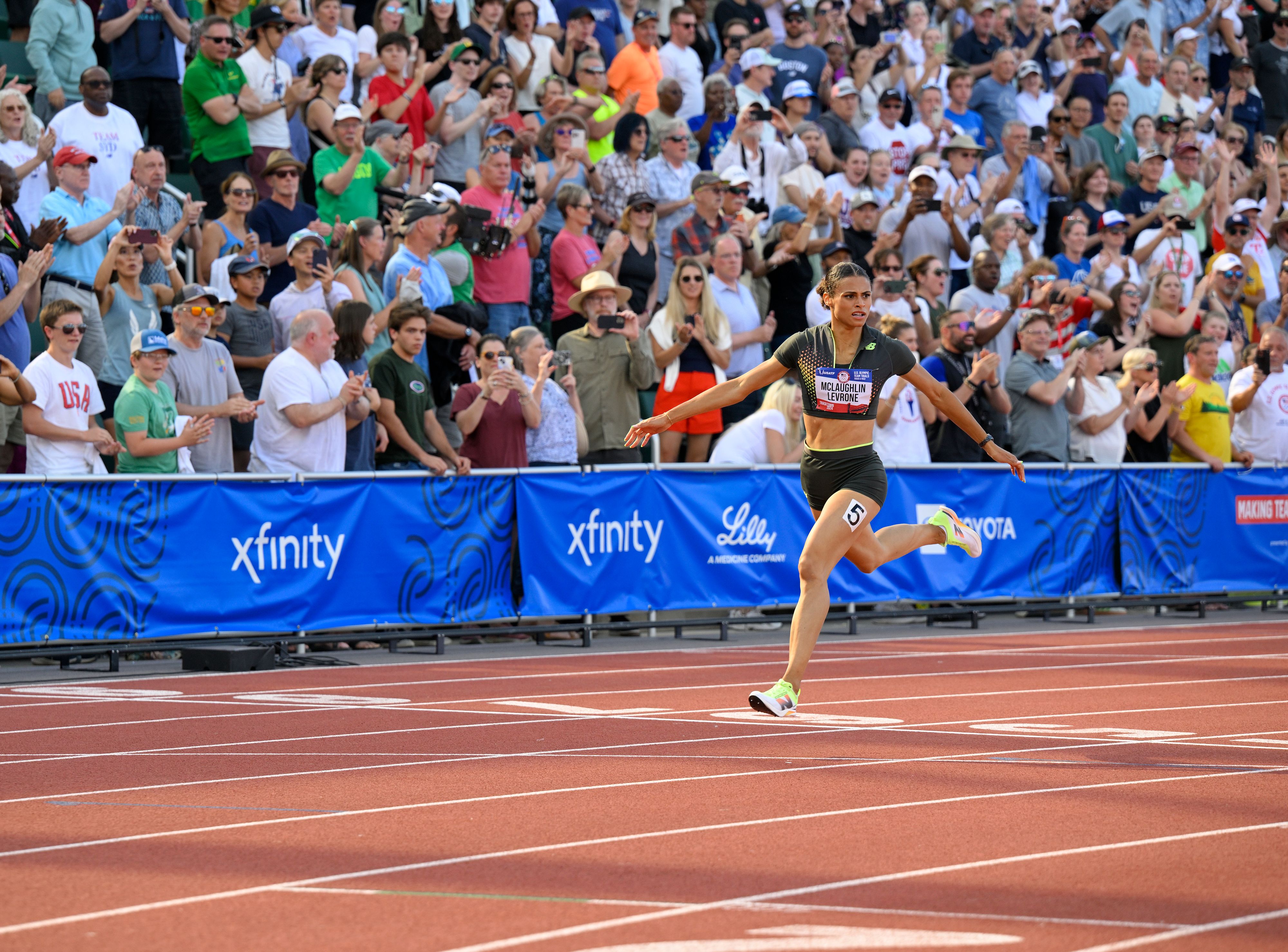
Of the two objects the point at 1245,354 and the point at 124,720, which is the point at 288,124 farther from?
the point at 1245,354

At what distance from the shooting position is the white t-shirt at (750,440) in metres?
16.5

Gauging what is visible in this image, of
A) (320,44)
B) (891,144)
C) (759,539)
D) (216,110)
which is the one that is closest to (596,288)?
(759,539)

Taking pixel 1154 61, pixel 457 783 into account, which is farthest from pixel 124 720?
pixel 1154 61

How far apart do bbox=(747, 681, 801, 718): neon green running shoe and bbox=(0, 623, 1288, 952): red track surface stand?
14 centimetres

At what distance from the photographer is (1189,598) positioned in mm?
19266

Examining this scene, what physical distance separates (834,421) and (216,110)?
825 cm

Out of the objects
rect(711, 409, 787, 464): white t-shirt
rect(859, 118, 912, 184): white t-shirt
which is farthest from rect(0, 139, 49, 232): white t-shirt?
rect(859, 118, 912, 184): white t-shirt

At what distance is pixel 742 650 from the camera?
15.0 m

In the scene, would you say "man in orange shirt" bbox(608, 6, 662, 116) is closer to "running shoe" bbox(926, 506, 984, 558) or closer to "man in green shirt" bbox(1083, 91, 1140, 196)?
"man in green shirt" bbox(1083, 91, 1140, 196)

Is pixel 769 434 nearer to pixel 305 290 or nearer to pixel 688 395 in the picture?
pixel 688 395

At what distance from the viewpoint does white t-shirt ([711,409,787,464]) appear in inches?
649

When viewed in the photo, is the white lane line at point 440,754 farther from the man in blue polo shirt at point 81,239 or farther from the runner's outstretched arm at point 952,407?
the man in blue polo shirt at point 81,239

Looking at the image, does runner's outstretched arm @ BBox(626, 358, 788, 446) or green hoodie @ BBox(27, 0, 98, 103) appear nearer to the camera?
runner's outstretched arm @ BBox(626, 358, 788, 446)

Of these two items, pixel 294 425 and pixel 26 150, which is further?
pixel 26 150
